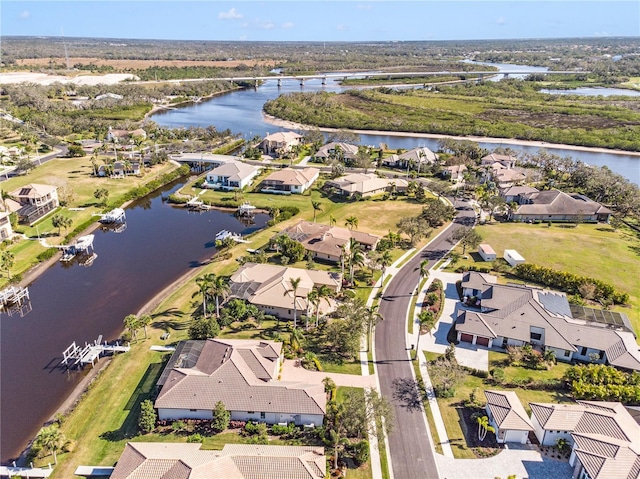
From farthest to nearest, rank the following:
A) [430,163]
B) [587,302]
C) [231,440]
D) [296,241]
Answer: [430,163], [296,241], [587,302], [231,440]

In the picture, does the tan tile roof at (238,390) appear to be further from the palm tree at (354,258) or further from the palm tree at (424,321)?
the palm tree at (354,258)

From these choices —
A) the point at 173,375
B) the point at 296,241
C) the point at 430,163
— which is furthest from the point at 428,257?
the point at 430,163

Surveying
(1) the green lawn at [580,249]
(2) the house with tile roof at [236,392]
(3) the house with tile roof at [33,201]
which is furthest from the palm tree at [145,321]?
(1) the green lawn at [580,249]

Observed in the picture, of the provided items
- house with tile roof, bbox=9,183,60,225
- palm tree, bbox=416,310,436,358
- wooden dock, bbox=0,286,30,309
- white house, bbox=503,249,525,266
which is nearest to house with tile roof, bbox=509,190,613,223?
white house, bbox=503,249,525,266

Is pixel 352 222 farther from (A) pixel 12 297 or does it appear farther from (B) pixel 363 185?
(A) pixel 12 297

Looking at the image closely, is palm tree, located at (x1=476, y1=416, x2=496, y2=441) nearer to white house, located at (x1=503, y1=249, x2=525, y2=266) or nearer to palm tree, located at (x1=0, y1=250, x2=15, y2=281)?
white house, located at (x1=503, y1=249, x2=525, y2=266)

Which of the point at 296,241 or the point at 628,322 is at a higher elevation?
the point at 296,241

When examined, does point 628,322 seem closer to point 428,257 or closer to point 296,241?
point 428,257
